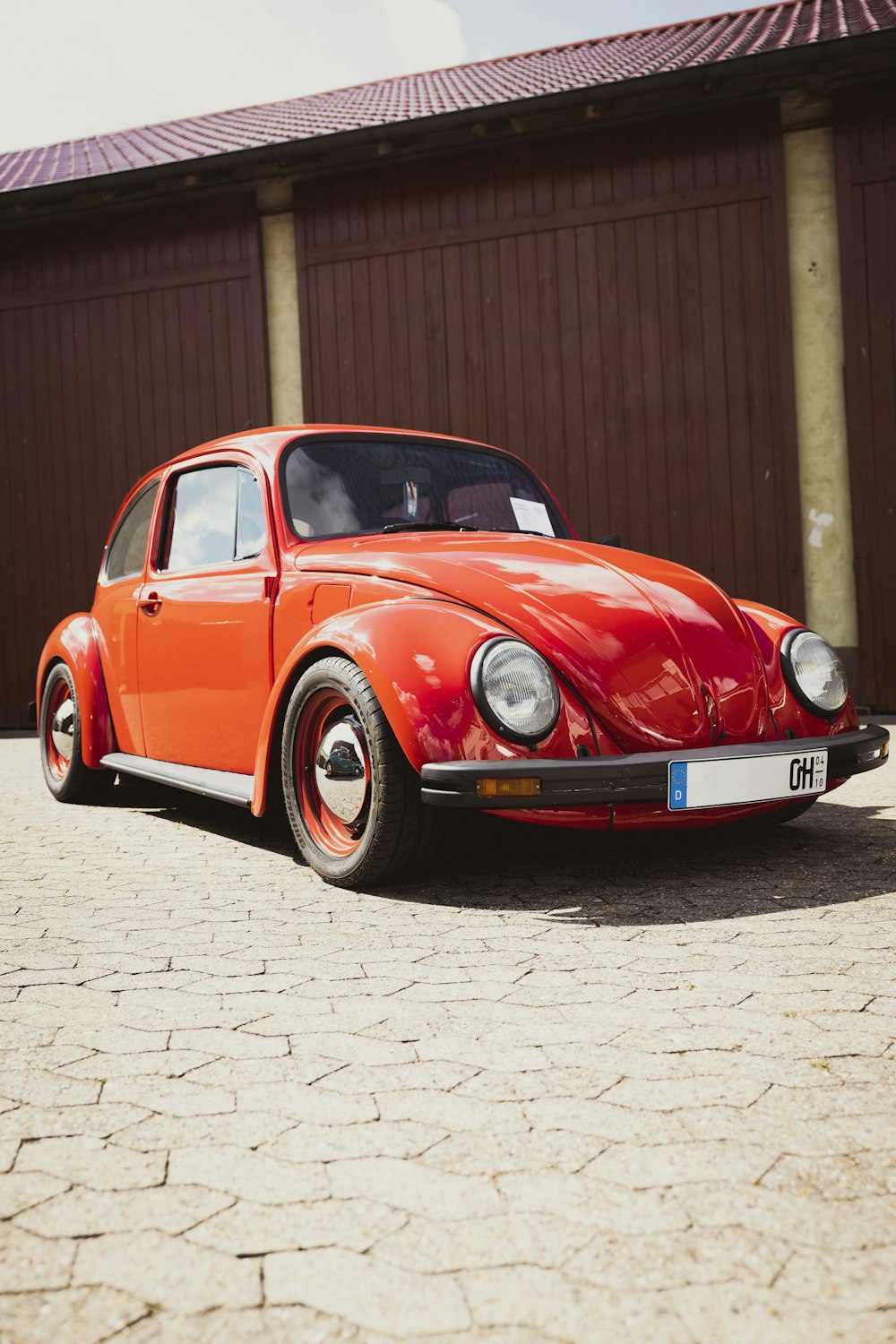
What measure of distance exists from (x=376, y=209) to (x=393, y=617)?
7.49 metres

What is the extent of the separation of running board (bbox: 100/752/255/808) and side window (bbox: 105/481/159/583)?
0.85m

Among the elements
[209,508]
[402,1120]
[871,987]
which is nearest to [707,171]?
[209,508]

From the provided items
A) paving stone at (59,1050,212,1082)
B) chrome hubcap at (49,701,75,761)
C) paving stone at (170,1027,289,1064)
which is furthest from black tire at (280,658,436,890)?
chrome hubcap at (49,701,75,761)

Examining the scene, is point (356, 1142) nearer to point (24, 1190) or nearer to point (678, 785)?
point (24, 1190)

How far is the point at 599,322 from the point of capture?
9430 mm

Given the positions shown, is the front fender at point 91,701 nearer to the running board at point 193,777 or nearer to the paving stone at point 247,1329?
the running board at point 193,777

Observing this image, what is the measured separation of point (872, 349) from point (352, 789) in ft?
22.5

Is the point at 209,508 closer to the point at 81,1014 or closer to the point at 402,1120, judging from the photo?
the point at 81,1014

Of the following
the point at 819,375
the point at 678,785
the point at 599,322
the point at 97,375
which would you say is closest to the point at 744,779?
the point at 678,785

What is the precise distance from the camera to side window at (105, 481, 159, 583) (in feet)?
17.4

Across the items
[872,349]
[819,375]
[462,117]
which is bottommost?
[819,375]

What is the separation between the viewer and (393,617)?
3479 mm

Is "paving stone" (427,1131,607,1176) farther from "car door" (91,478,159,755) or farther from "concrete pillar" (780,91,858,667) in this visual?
"concrete pillar" (780,91,858,667)

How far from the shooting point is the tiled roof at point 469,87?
30.9ft
